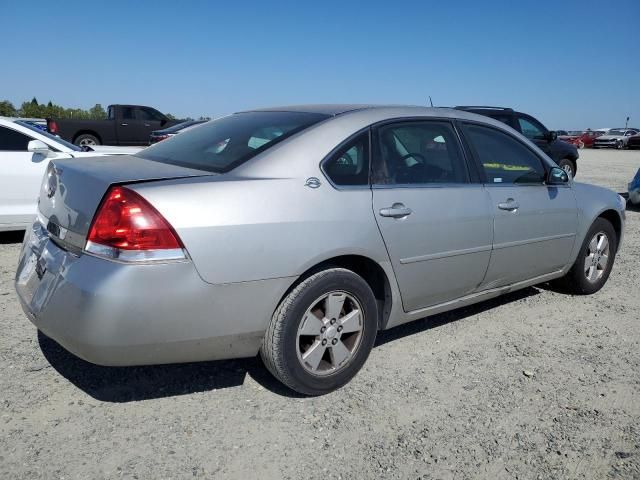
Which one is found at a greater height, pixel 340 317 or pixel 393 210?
pixel 393 210

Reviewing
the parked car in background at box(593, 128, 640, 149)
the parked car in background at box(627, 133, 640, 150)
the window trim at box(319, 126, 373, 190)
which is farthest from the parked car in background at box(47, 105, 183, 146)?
the parked car in background at box(593, 128, 640, 149)

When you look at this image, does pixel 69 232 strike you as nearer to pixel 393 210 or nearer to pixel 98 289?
pixel 98 289

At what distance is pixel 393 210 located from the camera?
10.2ft

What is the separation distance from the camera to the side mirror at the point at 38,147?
603 centimetres

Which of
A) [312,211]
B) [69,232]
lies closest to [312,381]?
[312,211]

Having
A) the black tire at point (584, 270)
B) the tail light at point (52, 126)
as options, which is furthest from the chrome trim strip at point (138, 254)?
the tail light at point (52, 126)

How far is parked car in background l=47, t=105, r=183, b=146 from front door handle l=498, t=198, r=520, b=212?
17.3m

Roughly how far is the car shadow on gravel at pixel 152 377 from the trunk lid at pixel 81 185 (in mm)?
820

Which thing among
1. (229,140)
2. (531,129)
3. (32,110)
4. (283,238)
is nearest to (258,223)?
(283,238)

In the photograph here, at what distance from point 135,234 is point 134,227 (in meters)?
0.03

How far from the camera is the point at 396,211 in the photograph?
10.2 feet

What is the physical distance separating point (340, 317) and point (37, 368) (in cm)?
170

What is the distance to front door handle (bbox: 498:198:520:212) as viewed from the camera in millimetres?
3729

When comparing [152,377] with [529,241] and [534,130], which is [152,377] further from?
[534,130]
